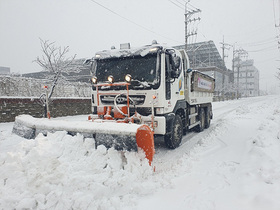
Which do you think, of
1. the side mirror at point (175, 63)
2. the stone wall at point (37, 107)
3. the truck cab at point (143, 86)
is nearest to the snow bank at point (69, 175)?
the truck cab at point (143, 86)

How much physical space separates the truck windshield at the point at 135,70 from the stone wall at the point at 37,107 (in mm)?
6421

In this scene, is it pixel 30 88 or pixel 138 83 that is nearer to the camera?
pixel 138 83

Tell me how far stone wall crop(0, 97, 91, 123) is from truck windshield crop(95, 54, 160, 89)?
253 inches

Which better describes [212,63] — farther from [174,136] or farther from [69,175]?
[69,175]

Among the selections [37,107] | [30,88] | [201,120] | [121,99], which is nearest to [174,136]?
[121,99]

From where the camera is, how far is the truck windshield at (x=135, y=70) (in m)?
4.76

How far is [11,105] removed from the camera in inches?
368

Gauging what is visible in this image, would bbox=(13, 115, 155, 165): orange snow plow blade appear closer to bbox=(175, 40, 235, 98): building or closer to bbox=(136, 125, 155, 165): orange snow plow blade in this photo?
bbox=(136, 125, 155, 165): orange snow plow blade

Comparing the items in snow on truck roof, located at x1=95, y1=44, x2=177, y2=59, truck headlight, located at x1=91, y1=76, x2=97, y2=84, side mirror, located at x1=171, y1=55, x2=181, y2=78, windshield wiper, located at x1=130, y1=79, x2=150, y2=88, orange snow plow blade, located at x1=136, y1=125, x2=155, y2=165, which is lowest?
orange snow plow blade, located at x1=136, y1=125, x2=155, y2=165

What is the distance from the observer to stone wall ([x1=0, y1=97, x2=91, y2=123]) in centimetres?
916

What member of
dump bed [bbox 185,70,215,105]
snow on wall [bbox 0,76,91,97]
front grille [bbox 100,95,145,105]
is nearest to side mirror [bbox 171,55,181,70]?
front grille [bbox 100,95,145,105]

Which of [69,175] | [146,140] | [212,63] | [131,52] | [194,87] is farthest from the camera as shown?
[212,63]

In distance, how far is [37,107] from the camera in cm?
1065

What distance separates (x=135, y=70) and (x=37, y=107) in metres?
8.01
